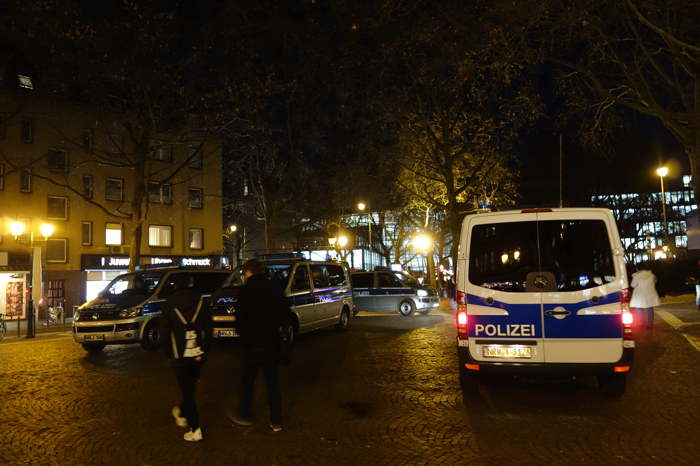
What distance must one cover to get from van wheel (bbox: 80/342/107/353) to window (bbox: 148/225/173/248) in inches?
883

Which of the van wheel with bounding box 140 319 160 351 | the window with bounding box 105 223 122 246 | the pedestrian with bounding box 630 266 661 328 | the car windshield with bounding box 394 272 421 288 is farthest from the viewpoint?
the window with bounding box 105 223 122 246

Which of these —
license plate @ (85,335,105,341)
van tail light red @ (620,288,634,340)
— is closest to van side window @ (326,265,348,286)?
license plate @ (85,335,105,341)

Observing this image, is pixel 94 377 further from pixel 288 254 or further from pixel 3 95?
pixel 3 95

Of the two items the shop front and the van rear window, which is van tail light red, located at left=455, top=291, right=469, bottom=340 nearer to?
the van rear window

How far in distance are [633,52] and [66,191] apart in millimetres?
28282

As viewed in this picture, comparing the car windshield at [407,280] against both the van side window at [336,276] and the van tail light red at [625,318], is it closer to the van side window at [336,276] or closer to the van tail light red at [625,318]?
the van side window at [336,276]

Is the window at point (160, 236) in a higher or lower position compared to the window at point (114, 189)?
lower

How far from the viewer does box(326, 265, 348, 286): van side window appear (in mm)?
15703

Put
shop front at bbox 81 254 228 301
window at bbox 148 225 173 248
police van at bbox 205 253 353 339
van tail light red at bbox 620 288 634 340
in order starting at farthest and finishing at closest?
1. window at bbox 148 225 173 248
2. shop front at bbox 81 254 228 301
3. police van at bbox 205 253 353 339
4. van tail light red at bbox 620 288 634 340

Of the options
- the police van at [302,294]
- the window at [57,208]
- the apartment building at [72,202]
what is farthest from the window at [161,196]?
the police van at [302,294]

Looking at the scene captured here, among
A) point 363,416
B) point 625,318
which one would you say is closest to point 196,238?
point 363,416

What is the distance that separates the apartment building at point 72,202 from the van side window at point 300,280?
12.9 m

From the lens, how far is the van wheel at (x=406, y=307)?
21.2 meters

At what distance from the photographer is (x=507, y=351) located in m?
7.06
